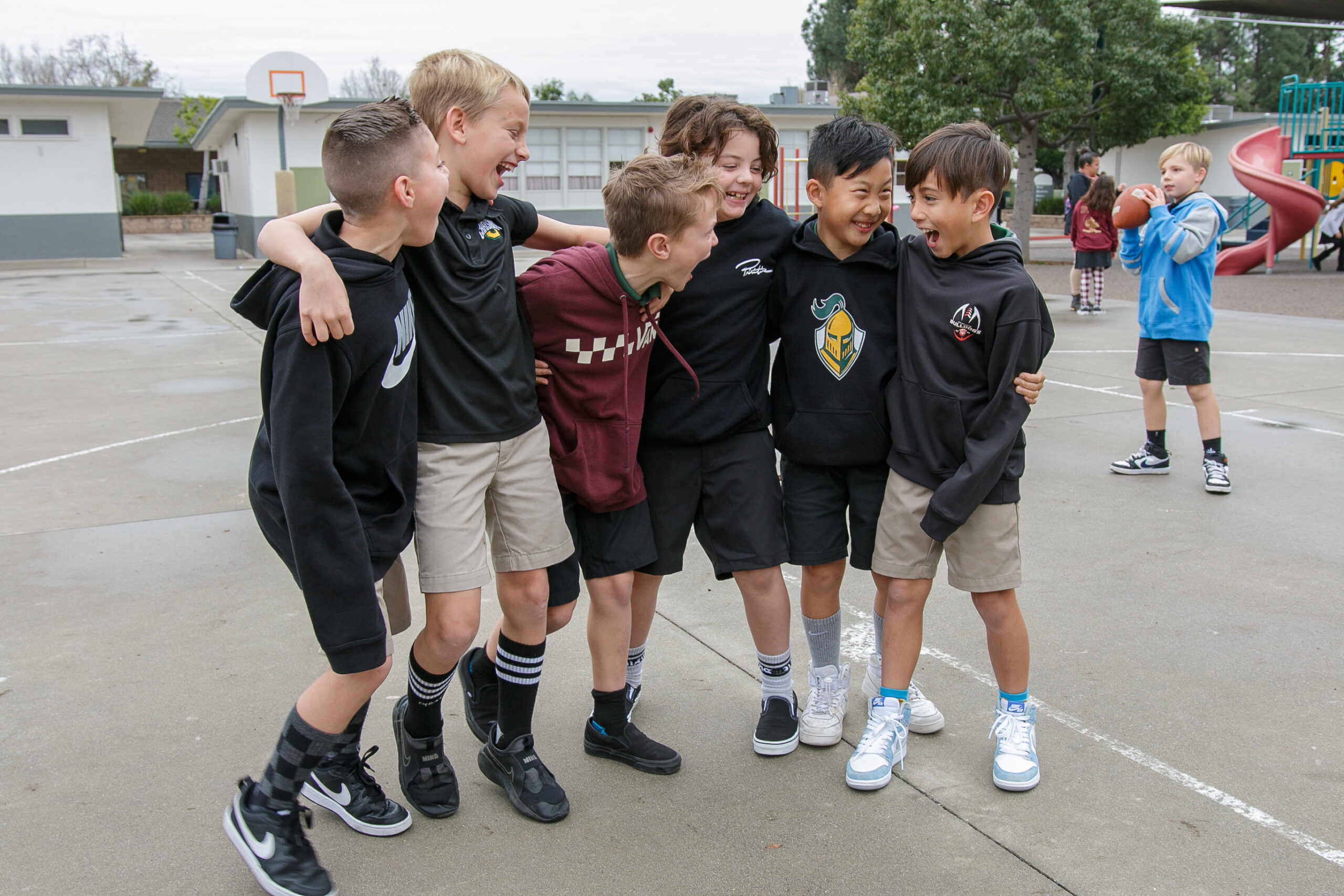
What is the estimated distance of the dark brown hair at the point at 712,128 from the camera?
111 inches

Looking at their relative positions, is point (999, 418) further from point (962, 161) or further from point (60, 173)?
point (60, 173)

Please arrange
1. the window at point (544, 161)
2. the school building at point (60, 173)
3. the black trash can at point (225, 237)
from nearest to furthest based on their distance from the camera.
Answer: the school building at point (60, 173), the black trash can at point (225, 237), the window at point (544, 161)

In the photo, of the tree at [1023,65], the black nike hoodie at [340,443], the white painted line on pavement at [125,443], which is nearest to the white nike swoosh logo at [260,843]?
the black nike hoodie at [340,443]

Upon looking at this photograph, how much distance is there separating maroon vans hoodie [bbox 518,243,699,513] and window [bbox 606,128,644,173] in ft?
90.8

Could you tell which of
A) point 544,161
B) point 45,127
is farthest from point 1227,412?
point 45,127

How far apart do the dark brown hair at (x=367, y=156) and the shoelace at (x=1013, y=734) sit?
207 cm

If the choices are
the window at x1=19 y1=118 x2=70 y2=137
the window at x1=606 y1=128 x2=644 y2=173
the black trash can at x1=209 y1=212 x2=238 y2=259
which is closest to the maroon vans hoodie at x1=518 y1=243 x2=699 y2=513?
the black trash can at x1=209 y1=212 x2=238 y2=259

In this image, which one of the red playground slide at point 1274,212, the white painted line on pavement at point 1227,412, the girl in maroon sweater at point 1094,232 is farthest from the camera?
the red playground slide at point 1274,212

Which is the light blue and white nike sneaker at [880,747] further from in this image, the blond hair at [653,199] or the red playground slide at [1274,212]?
the red playground slide at [1274,212]

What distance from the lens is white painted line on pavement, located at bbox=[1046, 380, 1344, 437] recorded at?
6961mm

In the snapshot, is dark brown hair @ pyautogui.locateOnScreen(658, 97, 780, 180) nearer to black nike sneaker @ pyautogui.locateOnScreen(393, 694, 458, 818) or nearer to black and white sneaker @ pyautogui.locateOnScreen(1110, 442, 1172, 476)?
black nike sneaker @ pyautogui.locateOnScreen(393, 694, 458, 818)

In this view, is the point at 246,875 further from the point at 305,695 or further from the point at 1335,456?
the point at 1335,456

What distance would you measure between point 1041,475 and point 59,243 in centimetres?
2577

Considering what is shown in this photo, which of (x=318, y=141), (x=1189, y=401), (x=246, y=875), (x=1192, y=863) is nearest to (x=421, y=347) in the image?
(x=246, y=875)
